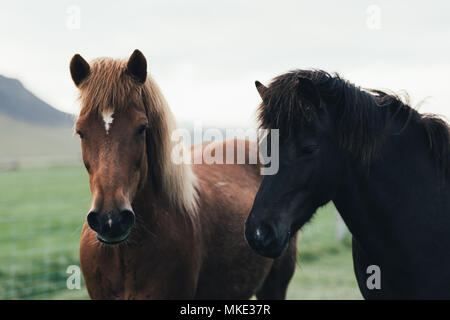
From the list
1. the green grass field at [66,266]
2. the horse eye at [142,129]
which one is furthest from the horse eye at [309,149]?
the green grass field at [66,266]

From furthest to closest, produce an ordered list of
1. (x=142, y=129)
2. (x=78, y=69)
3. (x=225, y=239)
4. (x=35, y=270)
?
1. (x=35, y=270)
2. (x=225, y=239)
3. (x=78, y=69)
4. (x=142, y=129)

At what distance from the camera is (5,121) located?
3944 inches

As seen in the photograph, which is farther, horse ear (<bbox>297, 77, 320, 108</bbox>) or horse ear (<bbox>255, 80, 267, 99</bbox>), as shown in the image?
horse ear (<bbox>255, 80, 267, 99</bbox>)

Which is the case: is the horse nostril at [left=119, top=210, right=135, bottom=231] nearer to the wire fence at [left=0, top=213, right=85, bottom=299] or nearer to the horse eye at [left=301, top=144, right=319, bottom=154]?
the horse eye at [left=301, top=144, right=319, bottom=154]

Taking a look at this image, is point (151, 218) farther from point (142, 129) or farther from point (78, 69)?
point (78, 69)

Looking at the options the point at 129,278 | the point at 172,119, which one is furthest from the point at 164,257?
the point at 172,119

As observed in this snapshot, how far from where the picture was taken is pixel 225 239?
3.53m

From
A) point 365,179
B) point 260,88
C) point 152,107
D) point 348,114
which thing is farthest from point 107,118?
point 365,179

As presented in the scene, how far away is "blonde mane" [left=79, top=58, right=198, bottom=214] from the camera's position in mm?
2713

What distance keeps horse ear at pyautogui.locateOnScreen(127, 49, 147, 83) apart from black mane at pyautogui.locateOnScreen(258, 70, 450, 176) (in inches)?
32.2

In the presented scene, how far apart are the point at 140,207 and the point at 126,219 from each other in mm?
461

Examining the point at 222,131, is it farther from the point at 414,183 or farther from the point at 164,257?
the point at 414,183

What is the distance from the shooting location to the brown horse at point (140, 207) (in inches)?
100

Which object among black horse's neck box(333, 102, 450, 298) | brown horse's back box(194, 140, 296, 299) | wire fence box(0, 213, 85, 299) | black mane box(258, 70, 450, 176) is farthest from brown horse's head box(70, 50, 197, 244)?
wire fence box(0, 213, 85, 299)
